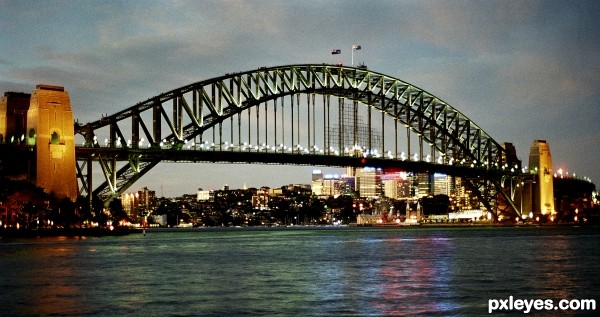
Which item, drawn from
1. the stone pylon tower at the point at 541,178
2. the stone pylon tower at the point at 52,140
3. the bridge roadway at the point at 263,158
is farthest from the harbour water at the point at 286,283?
the stone pylon tower at the point at 541,178

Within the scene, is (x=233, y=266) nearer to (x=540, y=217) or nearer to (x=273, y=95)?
(x=273, y=95)

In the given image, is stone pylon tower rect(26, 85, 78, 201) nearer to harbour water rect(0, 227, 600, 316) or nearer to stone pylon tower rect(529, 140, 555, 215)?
harbour water rect(0, 227, 600, 316)

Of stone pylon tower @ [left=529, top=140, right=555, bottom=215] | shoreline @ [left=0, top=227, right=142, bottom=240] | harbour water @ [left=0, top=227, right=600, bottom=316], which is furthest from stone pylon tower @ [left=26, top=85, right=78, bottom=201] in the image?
stone pylon tower @ [left=529, top=140, right=555, bottom=215]

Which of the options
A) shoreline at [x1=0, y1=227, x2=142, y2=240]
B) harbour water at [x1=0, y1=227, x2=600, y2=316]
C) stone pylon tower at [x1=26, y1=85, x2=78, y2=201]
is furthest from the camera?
stone pylon tower at [x1=26, y1=85, x2=78, y2=201]

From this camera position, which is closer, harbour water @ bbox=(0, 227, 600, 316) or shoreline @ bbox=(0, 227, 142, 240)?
harbour water @ bbox=(0, 227, 600, 316)

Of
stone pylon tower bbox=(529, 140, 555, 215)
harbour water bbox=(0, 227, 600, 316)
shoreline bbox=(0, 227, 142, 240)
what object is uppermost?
stone pylon tower bbox=(529, 140, 555, 215)

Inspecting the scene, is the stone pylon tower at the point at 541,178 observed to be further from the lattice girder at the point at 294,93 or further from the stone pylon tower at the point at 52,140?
the stone pylon tower at the point at 52,140

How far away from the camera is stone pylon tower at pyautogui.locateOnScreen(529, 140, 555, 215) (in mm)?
125188

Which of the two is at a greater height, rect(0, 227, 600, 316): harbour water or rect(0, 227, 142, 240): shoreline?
rect(0, 227, 142, 240): shoreline

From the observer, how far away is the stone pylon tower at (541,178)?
125188mm

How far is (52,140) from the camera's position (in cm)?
7338

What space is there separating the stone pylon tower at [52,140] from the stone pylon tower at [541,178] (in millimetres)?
69635

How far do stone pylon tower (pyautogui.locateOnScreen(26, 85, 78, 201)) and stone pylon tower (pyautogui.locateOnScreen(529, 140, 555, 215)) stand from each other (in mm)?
69635

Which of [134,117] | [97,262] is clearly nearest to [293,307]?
[97,262]
